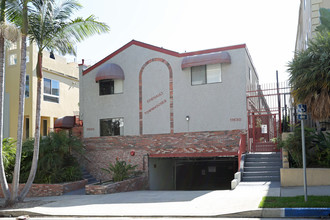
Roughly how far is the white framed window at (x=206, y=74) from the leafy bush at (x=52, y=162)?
7968 mm

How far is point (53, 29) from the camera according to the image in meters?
14.2

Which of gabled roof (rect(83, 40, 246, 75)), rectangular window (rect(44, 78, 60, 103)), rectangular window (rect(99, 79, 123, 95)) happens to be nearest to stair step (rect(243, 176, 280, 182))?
gabled roof (rect(83, 40, 246, 75))

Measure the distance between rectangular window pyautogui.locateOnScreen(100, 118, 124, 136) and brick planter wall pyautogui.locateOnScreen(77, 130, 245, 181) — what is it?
54cm

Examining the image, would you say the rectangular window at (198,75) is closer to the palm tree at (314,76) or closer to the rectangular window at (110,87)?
the rectangular window at (110,87)

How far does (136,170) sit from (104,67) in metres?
6.73

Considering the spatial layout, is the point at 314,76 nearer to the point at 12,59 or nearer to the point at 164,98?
the point at 164,98

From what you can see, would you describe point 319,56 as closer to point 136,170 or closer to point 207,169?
point 136,170

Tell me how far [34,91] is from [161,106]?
32.8ft

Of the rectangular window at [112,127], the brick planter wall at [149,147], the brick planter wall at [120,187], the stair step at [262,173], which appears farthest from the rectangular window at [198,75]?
the stair step at [262,173]

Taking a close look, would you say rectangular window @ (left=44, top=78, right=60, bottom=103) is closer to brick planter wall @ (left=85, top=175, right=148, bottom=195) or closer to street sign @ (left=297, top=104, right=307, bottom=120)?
brick planter wall @ (left=85, top=175, right=148, bottom=195)

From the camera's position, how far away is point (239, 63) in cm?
1945

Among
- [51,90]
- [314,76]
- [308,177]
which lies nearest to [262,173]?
[308,177]

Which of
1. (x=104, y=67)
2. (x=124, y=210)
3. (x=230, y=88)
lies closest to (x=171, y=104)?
(x=230, y=88)

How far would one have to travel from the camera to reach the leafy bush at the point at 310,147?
13.5m
